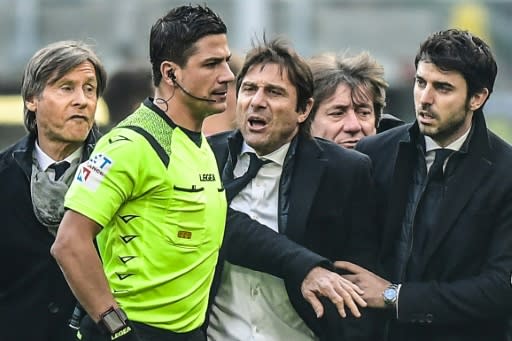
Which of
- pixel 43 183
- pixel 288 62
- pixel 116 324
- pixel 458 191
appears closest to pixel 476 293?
pixel 458 191

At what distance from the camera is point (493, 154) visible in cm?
626

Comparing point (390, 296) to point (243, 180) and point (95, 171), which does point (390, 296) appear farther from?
point (95, 171)

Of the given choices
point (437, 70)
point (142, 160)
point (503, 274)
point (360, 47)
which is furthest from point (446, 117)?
point (360, 47)

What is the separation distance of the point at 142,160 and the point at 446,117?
1430 mm

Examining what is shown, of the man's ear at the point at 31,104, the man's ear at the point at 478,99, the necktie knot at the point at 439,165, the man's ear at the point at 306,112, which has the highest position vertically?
the man's ear at the point at 478,99

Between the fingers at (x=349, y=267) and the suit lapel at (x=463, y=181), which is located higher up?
the suit lapel at (x=463, y=181)

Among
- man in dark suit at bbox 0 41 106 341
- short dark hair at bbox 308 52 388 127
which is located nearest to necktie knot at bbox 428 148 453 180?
short dark hair at bbox 308 52 388 127

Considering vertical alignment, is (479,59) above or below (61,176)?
above

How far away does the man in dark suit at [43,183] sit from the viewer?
6.25m

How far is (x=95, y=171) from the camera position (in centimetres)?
537

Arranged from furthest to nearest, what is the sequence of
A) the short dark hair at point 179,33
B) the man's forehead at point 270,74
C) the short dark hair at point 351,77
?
the short dark hair at point 351,77 < the man's forehead at point 270,74 < the short dark hair at point 179,33

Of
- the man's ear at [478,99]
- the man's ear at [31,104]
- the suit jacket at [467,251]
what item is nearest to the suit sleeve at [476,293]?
the suit jacket at [467,251]

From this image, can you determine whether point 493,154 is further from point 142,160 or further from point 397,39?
point 397,39

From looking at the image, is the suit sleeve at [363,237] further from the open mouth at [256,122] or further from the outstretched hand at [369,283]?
the open mouth at [256,122]
